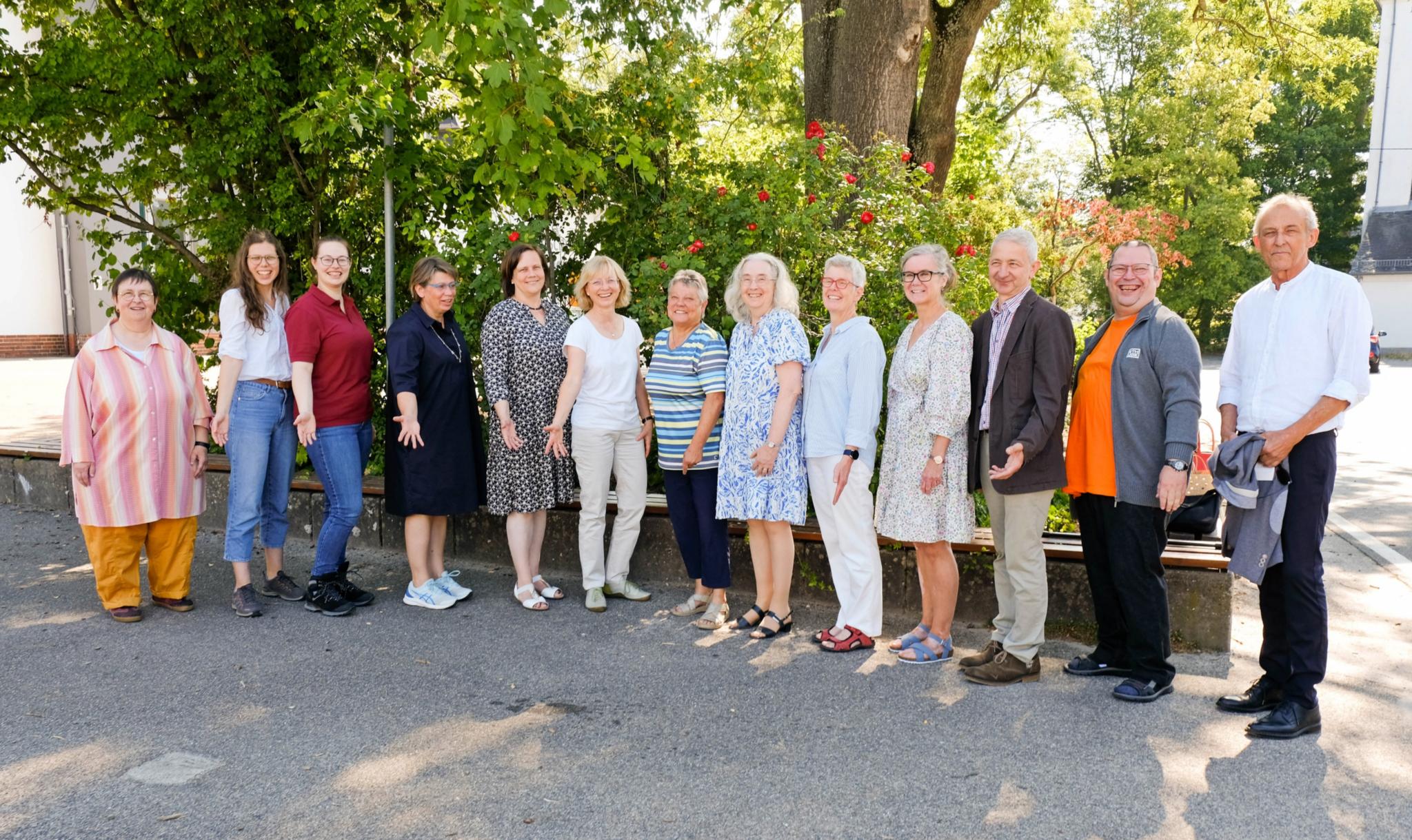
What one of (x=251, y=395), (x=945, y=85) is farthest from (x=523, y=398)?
(x=945, y=85)

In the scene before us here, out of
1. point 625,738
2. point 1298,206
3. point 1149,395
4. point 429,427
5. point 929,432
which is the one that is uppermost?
point 1298,206

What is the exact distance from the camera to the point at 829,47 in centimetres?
869

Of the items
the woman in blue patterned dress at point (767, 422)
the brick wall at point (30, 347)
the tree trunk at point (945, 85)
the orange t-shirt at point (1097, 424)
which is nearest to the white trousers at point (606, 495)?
the woman in blue patterned dress at point (767, 422)

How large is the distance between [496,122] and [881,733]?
375cm

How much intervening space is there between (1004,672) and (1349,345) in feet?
6.15

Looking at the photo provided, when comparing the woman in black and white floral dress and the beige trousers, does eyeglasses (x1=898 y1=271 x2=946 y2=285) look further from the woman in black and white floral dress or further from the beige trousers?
the woman in black and white floral dress

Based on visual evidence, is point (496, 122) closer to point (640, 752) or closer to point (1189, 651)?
point (640, 752)

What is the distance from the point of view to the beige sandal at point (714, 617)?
5102 millimetres

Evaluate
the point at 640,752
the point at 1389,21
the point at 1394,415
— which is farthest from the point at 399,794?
the point at 1389,21

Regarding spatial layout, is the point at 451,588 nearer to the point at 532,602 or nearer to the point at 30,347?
the point at 532,602

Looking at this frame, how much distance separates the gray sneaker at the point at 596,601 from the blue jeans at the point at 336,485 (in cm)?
136

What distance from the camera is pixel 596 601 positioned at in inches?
213

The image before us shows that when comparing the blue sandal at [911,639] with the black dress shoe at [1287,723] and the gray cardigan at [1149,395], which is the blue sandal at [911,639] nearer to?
the gray cardigan at [1149,395]

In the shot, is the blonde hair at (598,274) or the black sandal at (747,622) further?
the blonde hair at (598,274)
